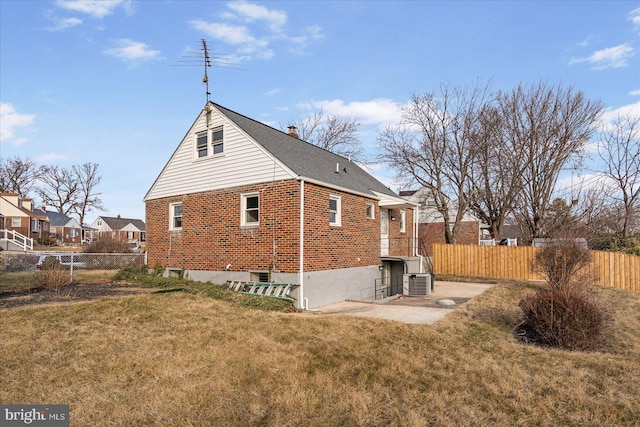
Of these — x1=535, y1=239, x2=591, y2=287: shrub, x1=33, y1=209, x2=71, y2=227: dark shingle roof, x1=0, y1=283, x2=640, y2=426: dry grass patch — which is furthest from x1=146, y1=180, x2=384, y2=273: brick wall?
x1=33, y1=209, x2=71, y2=227: dark shingle roof

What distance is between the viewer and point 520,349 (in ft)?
23.9

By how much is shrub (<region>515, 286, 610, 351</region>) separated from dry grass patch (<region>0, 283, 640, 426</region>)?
0.49 metres

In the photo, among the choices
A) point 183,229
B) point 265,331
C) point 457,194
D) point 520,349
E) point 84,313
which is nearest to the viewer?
point 520,349

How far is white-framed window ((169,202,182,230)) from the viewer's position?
15.9 metres

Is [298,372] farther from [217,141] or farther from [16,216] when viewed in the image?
[16,216]

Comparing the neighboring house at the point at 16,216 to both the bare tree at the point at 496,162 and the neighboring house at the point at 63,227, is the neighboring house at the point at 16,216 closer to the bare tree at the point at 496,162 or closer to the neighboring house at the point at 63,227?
the neighboring house at the point at 63,227

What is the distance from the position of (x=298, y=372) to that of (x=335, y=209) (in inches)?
341

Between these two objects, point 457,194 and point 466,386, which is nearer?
point 466,386

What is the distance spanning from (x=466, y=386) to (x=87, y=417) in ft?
15.7

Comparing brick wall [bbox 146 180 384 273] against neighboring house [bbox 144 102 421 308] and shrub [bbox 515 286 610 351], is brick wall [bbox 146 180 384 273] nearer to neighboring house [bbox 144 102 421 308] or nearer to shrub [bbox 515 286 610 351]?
neighboring house [bbox 144 102 421 308]

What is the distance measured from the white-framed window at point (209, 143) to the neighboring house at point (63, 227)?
56.6 metres

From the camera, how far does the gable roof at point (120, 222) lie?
238 feet

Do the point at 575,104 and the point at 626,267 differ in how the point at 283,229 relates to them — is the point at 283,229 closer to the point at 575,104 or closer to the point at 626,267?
the point at 626,267

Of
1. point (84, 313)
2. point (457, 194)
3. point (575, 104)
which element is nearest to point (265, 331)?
point (84, 313)
